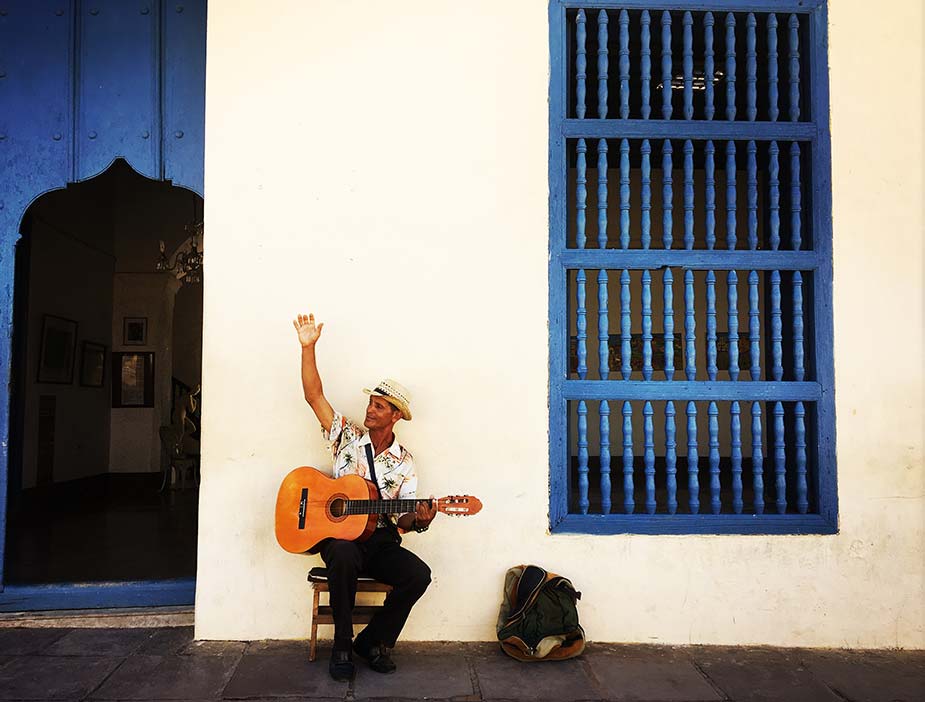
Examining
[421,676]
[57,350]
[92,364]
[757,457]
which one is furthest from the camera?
[92,364]

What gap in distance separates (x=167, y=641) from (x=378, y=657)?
122 centimetres

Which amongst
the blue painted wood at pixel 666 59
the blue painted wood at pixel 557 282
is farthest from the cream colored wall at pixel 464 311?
the blue painted wood at pixel 666 59

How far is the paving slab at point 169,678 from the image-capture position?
3.54 m

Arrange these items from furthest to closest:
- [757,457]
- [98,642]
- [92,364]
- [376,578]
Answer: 1. [92,364]
2. [757,457]
3. [98,642]
4. [376,578]

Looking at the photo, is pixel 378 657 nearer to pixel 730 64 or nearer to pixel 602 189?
pixel 602 189

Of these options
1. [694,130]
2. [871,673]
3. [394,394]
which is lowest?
[871,673]

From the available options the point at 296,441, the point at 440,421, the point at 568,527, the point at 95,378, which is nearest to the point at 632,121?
the point at 440,421

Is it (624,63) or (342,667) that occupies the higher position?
(624,63)

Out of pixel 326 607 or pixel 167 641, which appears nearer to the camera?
pixel 326 607

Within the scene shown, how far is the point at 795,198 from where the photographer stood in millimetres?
4441

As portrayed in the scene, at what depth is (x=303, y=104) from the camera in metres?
4.41

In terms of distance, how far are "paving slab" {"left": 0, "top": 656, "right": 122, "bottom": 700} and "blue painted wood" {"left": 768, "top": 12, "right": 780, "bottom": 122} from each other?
14.8 ft

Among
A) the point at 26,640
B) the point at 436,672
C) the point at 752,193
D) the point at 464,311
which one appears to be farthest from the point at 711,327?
the point at 26,640

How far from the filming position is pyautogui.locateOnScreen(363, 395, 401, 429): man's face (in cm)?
404
